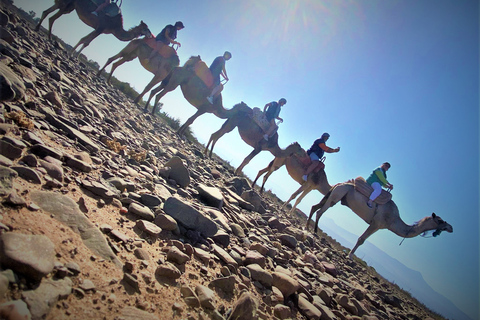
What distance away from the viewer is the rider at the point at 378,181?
376 inches

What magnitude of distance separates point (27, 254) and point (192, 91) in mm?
12277

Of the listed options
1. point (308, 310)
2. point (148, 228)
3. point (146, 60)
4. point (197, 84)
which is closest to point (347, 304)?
point (308, 310)

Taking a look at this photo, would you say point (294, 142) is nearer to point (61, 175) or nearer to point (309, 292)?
point (309, 292)

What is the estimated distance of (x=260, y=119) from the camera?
12.6 metres

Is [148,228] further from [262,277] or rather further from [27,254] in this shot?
[262,277]

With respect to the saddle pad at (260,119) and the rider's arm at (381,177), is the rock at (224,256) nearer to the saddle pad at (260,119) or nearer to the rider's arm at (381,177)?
the rider's arm at (381,177)

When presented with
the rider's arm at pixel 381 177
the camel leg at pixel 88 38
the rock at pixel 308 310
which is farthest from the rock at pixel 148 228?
the camel leg at pixel 88 38

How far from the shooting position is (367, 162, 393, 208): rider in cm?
955

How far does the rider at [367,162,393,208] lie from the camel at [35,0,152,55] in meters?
14.3

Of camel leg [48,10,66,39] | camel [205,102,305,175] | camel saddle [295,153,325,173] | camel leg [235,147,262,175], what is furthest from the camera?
camel leg [235,147,262,175]

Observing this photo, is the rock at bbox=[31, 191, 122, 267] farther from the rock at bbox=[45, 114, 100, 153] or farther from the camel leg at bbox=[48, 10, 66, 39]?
the camel leg at bbox=[48, 10, 66, 39]

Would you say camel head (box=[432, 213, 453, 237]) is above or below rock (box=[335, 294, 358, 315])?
above

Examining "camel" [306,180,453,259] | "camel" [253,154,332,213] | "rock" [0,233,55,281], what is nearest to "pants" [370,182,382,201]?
"camel" [306,180,453,259]

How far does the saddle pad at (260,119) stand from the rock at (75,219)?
1132cm
